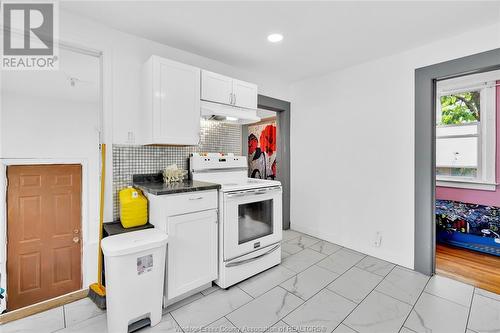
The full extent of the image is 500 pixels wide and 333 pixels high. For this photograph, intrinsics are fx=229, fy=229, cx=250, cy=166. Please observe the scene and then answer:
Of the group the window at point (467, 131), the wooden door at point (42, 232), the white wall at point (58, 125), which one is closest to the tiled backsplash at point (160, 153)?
the white wall at point (58, 125)

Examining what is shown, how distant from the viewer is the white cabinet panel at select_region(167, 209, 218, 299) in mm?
1836

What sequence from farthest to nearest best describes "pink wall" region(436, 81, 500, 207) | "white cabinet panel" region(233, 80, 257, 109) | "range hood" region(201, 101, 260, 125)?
"pink wall" region(436, 81, 500, 207), "white cabinet panel" region(233, 80, 257, 109), "range hood" region(201, 101, 260, 125)

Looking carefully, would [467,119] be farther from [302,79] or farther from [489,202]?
[302,79]

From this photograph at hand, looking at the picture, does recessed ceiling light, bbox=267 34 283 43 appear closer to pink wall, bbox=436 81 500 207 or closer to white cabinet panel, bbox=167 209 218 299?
white cabinet panel, bbox=167 209 218 299

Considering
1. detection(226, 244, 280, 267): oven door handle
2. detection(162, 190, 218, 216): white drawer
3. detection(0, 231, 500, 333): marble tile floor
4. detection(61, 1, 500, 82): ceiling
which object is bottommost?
detection(0, 231, 500, 333): marble tile floor

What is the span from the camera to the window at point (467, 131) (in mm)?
3432

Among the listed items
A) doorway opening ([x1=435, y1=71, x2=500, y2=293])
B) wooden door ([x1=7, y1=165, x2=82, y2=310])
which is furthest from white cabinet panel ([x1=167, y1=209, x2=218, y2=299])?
wooden door ([x1=7, y1=165, x2=82, y2=310])

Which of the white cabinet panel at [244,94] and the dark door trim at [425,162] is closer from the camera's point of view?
the dark door trim at [425,162]

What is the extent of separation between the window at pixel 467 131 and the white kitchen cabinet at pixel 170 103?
153 inches

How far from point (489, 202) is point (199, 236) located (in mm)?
4322

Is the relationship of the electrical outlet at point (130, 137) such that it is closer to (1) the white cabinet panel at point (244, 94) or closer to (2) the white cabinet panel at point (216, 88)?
(2) the white cabinet panel at point (216, 88)

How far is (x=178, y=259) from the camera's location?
1.86 metres

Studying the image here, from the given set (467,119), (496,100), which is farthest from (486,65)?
(467,119)

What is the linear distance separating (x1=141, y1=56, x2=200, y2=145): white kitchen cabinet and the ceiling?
1.17 feet
